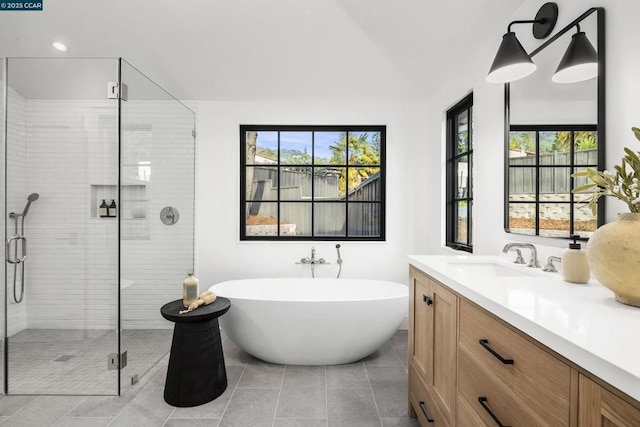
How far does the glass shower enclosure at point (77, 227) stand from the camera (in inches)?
85.7

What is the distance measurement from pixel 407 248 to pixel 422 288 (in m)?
1.64

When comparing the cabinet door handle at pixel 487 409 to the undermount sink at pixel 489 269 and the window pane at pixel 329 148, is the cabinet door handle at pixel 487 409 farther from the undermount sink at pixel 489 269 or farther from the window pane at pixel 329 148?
the window pane at pixel 329 148

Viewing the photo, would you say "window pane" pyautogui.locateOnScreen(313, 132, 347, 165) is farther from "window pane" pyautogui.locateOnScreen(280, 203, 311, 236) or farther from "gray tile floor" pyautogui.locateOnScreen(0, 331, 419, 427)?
"gray tile floor" pyautogui.locateOnScreen(0, 331, 419, 427)

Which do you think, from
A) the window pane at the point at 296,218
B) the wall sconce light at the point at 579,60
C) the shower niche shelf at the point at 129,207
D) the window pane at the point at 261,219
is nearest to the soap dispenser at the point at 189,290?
the shower niche shelf at the point at 129,207

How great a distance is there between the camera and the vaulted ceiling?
95.1 inches

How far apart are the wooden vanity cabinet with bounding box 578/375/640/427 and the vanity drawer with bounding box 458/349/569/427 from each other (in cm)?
7

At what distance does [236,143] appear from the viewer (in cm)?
324

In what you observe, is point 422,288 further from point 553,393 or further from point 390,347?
point 390,347

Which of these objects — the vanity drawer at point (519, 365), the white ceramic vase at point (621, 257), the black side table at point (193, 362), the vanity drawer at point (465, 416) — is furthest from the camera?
the black side table at point (193, 362)

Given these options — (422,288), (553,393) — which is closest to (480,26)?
(422,288)

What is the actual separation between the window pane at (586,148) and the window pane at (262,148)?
100 inches

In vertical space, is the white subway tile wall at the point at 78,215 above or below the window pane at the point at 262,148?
below

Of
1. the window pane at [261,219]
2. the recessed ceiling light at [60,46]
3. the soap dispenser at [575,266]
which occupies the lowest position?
the soap dispenser at [575,266]

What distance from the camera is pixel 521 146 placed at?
5.65ft
